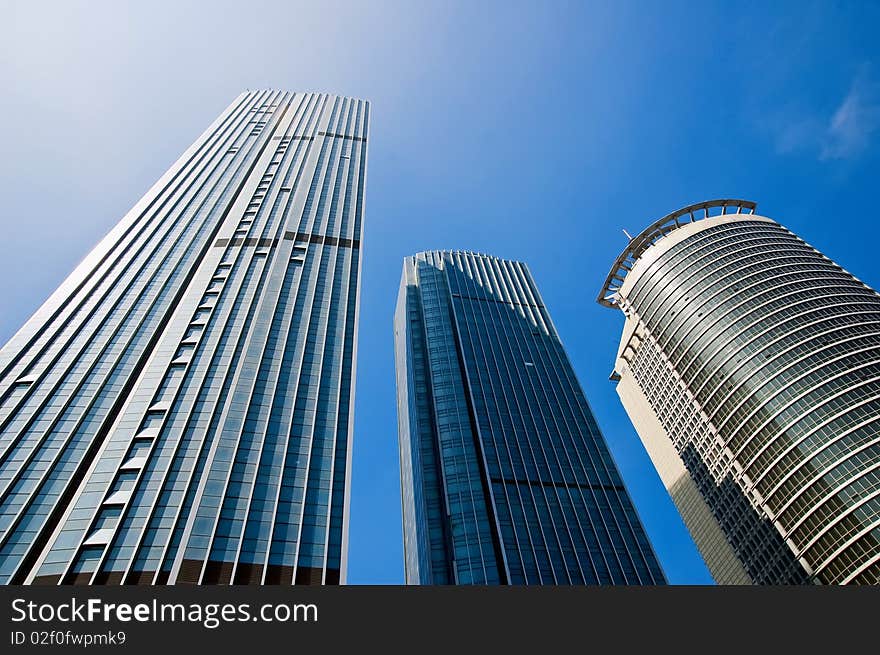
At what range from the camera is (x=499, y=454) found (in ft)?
383

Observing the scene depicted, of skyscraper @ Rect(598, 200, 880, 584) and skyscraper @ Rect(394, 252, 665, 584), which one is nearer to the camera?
skyscraper @ Rect(598, 200, 880, 584)

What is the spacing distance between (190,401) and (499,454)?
6550cm

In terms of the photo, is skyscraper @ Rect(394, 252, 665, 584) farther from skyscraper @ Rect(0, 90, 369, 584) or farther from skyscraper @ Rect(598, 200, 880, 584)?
skyscraper @ Rect(0, 90, 369, 584)

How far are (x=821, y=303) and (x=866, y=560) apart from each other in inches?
1849

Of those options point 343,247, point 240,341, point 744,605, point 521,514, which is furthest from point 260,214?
point 744,605

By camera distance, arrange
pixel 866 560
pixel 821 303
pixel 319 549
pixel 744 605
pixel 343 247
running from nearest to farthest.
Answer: pixel 744 605
pixel 319 549
pixel 866 560
pixel 821 303
pixel 343 247

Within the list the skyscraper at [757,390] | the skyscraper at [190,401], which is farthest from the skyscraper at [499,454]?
the skyscraper at [190,401]

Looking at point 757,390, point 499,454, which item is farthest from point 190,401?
point 757,390

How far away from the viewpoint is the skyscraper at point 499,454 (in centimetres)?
9638

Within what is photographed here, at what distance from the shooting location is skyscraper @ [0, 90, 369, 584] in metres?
54.7

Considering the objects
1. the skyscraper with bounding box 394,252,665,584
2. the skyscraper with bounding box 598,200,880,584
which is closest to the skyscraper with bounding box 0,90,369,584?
the skyscraper with bounding box 394,252,665,584

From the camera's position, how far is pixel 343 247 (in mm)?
116312

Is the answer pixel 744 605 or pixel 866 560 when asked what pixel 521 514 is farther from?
pixel 744 605

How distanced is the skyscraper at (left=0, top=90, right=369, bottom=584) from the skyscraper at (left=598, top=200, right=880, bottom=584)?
210ft
